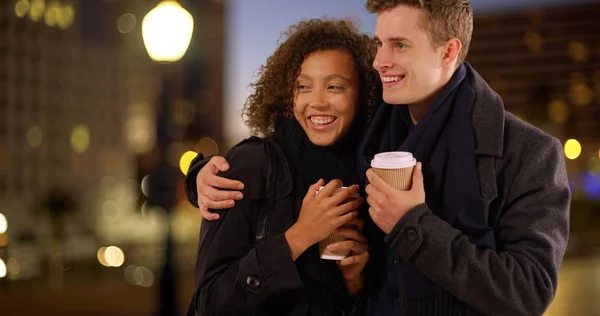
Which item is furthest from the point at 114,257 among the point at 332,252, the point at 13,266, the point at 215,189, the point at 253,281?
the point at 332,252

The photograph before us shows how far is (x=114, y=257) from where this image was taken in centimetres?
7375

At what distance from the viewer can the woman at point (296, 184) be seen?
3.00 m

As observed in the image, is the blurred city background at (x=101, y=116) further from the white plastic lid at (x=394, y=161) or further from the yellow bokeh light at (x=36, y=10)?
the white plastic lid at (x=394, y=161)

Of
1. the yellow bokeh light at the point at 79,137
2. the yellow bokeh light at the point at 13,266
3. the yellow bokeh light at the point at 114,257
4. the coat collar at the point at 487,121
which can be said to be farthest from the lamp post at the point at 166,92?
the yellow bokeh light at the point at 79,137

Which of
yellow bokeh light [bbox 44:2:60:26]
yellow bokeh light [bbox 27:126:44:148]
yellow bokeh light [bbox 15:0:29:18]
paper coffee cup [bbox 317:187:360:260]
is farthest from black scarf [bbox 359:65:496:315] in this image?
yellow bokeh light [bbox 44:2:60:26]

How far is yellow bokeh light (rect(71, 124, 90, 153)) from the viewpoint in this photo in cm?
12719

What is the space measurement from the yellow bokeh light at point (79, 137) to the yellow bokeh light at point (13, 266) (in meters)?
49.7

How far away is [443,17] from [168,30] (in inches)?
225

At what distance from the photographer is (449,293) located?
275 centimetres

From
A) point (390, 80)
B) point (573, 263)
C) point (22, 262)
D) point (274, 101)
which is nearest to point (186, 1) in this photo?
point (274, 101)

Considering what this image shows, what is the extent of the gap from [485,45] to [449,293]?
4681 inches

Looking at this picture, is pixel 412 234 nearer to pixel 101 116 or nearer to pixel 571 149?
pixel 571 149

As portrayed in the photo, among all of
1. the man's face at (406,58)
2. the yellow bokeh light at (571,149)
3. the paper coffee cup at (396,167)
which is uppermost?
the man's face at (406,58)

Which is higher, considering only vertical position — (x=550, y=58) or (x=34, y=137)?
(x=550, y=58)
